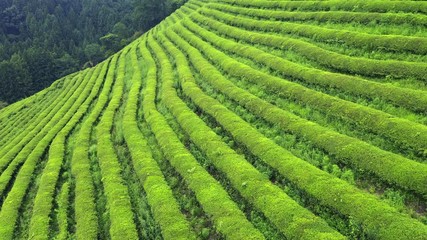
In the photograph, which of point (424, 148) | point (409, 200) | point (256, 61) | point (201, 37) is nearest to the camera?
point (409, 200)

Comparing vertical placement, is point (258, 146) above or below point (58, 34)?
below

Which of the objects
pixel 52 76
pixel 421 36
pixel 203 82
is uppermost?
pixel 421 36

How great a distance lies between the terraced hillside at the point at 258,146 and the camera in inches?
650

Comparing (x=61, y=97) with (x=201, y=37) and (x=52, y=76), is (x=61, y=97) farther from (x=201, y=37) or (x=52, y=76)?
(x=52, y=76)

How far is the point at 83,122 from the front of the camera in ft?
121

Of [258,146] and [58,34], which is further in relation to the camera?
[58,34]

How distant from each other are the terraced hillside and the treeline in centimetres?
6843

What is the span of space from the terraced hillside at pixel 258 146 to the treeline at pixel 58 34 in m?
68.4

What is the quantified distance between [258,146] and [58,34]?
13001 cm

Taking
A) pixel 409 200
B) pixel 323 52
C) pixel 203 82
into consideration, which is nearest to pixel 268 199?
pixel 409 200

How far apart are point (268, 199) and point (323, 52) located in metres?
16.4

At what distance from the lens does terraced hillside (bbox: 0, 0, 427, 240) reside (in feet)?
54.2

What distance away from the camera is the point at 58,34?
13200 cm

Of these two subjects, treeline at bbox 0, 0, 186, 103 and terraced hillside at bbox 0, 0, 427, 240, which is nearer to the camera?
terraced hillside at bbox 0, 0, 427, 240
